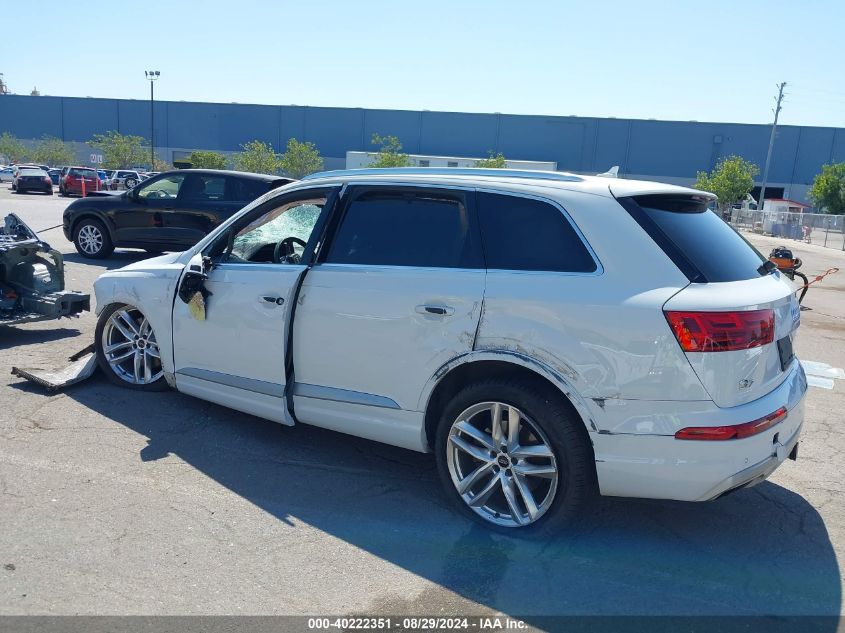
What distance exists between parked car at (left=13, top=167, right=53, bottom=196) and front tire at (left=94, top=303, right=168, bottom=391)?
4006cm

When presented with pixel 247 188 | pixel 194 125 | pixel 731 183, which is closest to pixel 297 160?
pixel 194 125

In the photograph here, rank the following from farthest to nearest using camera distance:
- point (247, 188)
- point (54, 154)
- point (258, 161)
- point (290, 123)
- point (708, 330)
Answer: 1. point (290, 123)
2. point (54, 154)
3. point (258, 161)
4. point (247, 188)
5. point (708, 330)

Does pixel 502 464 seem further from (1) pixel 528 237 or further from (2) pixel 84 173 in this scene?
(2) pixel 84 173

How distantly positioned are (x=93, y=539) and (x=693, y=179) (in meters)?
69.5

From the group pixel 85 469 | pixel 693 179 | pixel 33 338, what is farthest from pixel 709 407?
pixel 693 179

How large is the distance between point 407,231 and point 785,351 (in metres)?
2.14

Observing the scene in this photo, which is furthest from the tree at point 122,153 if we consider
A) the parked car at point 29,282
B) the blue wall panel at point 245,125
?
the parked car at point 29,282

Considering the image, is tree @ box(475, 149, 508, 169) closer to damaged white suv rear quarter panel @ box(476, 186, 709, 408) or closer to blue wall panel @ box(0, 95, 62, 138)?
damaged white suv rear quarter panel @ box(476, 186, 709, 408)

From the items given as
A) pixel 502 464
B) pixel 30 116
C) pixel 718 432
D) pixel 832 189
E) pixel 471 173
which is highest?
pixel 30 116

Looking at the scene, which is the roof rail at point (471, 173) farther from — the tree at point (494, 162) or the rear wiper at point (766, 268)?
the tree at point (494, 162)

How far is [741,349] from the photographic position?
133 inches

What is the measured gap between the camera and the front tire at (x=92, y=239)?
13.6m

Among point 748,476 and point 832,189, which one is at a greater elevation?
point 832,189

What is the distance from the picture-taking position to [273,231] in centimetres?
536
